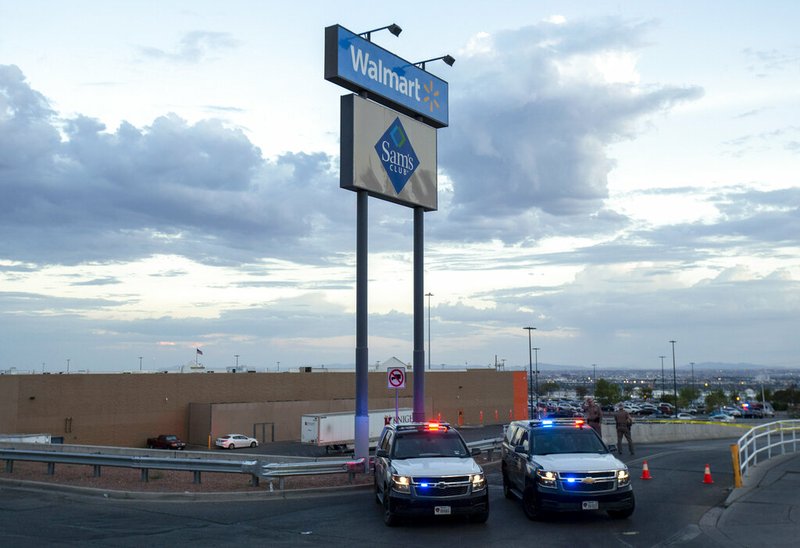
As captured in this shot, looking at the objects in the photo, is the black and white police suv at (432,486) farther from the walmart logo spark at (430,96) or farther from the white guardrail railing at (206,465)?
the walmart logo spark at (430,96)

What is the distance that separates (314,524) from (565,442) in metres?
4.99

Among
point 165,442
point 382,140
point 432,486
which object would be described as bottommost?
point 165,442

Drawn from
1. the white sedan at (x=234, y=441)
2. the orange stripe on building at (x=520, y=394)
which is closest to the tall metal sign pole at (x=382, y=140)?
the white sedan at (x=234, y=441)

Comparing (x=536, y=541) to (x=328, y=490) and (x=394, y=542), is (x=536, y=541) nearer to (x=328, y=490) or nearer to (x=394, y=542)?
(x=394, y=542)

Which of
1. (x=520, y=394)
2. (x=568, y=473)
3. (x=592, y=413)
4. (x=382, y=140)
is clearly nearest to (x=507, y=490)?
(x=568, y=473)

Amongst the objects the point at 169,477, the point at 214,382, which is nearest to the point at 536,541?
the point at 169,477

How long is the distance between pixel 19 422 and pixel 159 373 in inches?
405

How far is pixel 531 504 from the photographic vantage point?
13.2 meters

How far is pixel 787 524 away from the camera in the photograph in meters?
12.2

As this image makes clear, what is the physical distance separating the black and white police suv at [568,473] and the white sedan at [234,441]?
40.8m

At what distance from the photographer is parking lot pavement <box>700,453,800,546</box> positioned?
450 inches

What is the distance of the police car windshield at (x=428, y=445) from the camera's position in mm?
13977

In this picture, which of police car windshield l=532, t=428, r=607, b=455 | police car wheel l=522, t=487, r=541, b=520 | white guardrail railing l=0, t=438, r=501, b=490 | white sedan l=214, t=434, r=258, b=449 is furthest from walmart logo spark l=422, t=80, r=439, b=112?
white sedan l=214, t=434, r=258, b=449

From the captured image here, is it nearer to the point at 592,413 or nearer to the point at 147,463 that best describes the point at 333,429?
the point at 592,413
